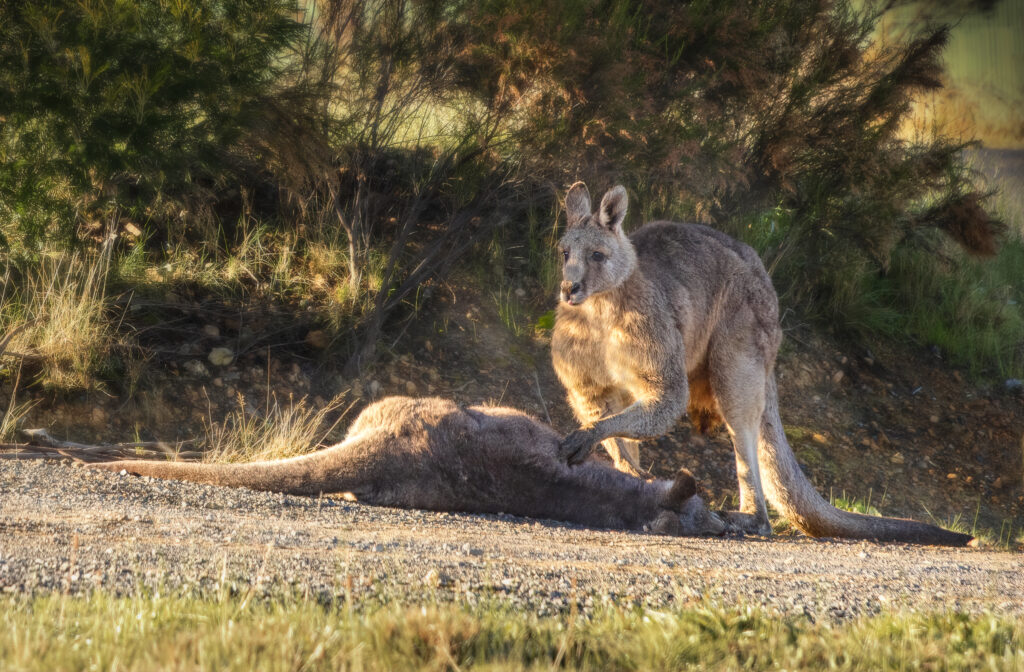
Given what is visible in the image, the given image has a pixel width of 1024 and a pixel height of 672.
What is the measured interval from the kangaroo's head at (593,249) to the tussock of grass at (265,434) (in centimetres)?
200

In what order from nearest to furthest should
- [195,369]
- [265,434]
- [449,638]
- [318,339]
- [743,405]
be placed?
[449,638] < [743,405] < [265,434] < [195,369] < [318,339]

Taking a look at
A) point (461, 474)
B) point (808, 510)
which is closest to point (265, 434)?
point (461, 474)

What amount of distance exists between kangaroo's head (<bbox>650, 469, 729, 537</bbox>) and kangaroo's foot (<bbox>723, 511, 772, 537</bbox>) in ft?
1.48

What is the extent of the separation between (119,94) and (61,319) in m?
1.75

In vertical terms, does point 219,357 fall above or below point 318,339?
below

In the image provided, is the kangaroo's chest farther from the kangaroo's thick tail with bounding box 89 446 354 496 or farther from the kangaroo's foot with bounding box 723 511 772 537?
the kangaroo's thick tail with bounding box 89 446 354 496

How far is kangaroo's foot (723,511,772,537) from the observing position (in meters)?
6.62

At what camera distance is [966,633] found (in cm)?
331

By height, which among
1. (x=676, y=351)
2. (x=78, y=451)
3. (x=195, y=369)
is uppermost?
(x=676, y=351)

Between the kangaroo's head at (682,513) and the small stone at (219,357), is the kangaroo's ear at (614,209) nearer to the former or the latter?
the kangaroo's head at (682,513)

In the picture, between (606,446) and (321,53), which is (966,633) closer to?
(606,446)

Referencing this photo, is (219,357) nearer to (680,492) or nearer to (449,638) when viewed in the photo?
(680,492)

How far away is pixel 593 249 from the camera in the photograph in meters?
6.54

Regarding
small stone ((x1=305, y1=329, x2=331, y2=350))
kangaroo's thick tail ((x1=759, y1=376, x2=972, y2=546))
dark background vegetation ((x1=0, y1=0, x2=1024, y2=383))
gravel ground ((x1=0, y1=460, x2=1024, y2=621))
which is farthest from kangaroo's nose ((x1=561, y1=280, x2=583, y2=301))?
small stone ((x1=305, y1=329, x2=331, y2=350))
